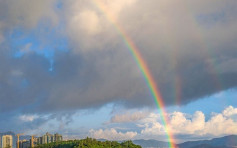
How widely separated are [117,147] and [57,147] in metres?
35.8

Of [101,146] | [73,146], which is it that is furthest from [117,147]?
[73,146]

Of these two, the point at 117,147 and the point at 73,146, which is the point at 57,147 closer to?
the point at 73,146

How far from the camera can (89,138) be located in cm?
19712

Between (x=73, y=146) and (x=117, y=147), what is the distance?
2676 centimetres

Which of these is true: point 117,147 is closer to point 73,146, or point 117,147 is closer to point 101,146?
point 101,146

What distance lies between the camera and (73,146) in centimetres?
19088

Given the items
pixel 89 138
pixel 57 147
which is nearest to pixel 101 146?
pixel 89 138

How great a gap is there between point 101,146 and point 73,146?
1595 centimetres

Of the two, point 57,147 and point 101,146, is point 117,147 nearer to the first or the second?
point 101,146

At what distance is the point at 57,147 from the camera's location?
199750 millimetres

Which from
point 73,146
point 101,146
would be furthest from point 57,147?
point 101,146

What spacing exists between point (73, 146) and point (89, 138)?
11.1m

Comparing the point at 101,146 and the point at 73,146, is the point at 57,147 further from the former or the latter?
the point at 101,146
